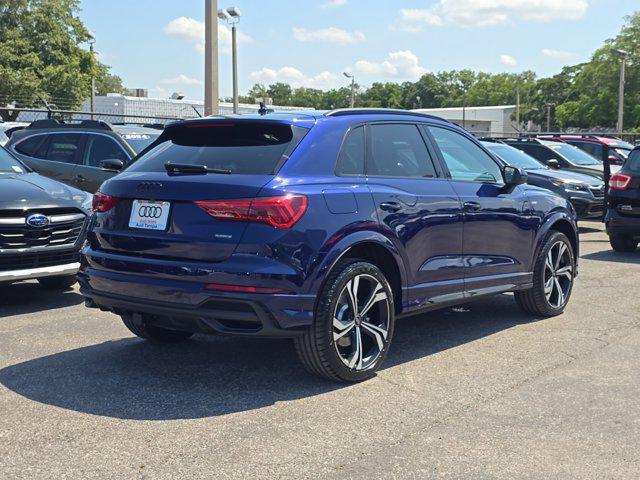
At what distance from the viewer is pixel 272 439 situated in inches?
152

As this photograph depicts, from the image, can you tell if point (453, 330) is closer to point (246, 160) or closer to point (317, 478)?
point (246, 160)

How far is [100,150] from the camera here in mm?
11531

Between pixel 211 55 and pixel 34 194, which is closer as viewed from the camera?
pixel 34 194

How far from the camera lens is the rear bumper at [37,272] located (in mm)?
6578

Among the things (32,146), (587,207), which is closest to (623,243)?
(587,207)

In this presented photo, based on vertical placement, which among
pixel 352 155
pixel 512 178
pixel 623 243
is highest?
pixel 352 155

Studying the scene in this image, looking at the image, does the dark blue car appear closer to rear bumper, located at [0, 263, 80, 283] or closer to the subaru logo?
rear bumper, located at [0, 263, 80, 283]

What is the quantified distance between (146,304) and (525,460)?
2.28 metres

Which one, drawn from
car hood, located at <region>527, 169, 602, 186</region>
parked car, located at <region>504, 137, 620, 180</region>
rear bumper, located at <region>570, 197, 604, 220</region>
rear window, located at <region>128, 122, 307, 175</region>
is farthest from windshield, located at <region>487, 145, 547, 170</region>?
rear window, located at <region>128, 122, 307, 175</region>

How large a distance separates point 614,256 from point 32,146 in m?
8.78

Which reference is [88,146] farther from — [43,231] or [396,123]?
[396,123]

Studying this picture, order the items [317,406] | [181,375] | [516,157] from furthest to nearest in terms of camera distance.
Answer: [516,157], [181,375], [317,406]

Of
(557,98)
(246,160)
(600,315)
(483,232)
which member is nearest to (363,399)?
(246,160)

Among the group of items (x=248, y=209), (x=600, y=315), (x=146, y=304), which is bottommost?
(x=600, y=315)
